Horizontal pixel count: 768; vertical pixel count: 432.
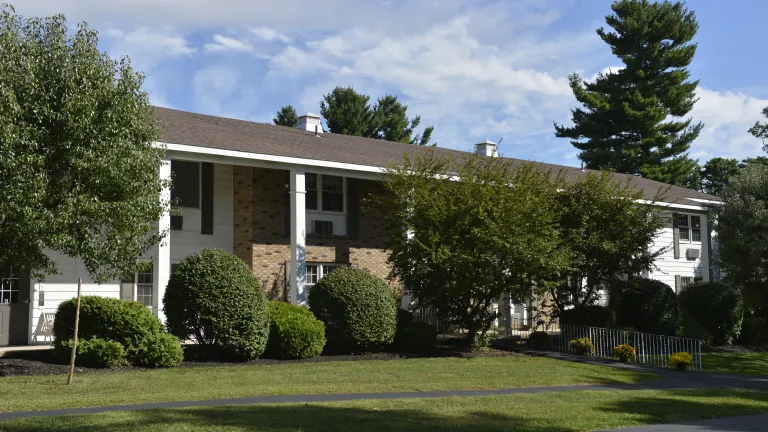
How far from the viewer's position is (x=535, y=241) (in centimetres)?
2038

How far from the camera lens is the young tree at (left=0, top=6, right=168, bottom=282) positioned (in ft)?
44.0

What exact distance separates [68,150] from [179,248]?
27.8 ft

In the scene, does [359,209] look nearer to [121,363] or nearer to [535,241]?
[535,241]

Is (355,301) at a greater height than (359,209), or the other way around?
(359,209)

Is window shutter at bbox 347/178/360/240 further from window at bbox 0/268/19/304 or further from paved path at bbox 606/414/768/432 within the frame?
paved path at bbox 606/414/768/432

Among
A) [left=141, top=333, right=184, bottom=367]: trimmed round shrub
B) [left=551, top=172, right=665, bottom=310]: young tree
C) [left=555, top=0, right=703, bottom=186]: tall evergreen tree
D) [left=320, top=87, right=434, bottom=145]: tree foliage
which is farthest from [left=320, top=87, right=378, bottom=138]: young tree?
[left=141, top=333, right=184, bottom=367]: trimmed round shrub

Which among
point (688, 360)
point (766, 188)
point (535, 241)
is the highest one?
point (766, 188)

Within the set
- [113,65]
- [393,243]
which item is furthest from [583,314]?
[113,65]

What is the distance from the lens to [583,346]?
22.4 meters

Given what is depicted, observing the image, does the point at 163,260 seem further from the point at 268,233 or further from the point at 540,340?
the point at 540,340

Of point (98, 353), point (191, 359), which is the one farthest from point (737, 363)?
point (98, 353)

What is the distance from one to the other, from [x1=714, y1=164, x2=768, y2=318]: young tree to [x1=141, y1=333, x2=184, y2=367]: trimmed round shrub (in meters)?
17.8

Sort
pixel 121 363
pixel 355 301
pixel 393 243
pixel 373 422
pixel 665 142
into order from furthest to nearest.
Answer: pixel 665 142, pixel 393 243, pixel 355 301, pixel 121 363, pixel 373 422

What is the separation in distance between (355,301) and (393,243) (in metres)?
2.42
